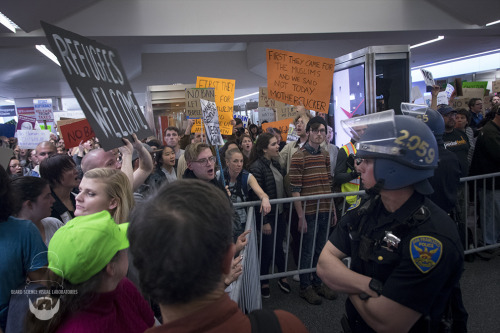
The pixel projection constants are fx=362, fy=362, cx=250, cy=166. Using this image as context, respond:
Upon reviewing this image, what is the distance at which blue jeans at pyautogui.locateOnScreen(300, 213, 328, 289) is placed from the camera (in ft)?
13.5

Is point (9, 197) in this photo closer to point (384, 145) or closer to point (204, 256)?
point (204, 256)

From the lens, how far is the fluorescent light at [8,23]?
7.13m

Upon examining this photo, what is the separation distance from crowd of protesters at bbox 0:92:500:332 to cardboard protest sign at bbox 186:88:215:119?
1.09m

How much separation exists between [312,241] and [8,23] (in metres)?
7.57

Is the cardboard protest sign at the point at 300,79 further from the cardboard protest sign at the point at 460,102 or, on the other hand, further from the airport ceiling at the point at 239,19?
the cardboard protest sign at the point at 460,102

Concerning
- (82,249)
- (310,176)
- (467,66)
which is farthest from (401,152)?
(467,66)

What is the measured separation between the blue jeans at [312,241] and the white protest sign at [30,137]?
610 cm

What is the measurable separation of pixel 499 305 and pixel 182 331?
12.8 feet

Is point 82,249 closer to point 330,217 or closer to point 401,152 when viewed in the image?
point 401,152

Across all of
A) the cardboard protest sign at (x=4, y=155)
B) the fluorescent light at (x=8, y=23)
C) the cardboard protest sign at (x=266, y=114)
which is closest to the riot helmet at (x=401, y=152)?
the cardboard protest sign at (x=4, y=155)

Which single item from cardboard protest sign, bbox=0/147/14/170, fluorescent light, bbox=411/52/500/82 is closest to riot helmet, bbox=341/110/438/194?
cardboard protest sign, bbox=0/147/14/170

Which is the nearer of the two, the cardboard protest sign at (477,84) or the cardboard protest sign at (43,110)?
the cardboard protest sign at (477,84)

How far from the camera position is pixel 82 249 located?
1.25 m

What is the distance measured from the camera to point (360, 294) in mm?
1553
